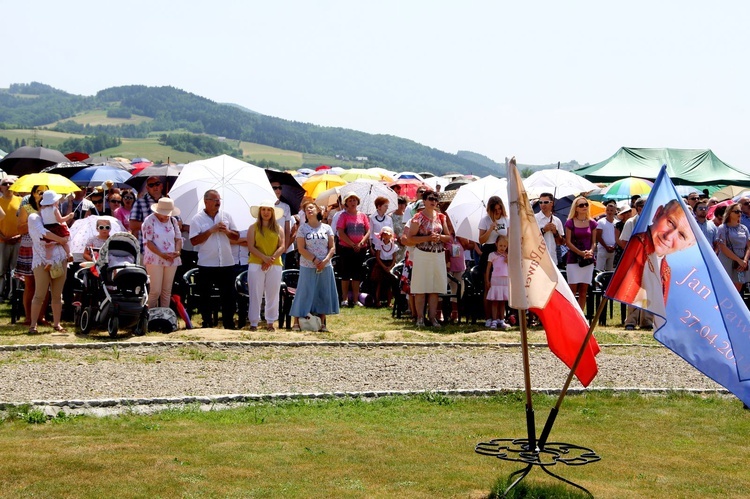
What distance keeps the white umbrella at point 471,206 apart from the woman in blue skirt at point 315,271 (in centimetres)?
246

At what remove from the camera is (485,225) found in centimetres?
1644

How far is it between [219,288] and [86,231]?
6.59 ft

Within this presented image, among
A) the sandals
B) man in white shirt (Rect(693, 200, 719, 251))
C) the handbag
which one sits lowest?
the sandals

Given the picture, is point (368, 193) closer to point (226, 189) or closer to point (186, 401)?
point (226, 189)

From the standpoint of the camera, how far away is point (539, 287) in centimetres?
688

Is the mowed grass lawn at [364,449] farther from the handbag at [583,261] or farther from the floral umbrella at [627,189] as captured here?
the floral umbrella at [627,189]

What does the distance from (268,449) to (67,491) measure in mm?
1685

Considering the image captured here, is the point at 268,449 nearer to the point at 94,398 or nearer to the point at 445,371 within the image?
the point at 94,398

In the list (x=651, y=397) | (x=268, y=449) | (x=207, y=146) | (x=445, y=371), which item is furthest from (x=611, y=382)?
(x=207, y=146)

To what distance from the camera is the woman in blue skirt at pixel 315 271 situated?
15500 mm

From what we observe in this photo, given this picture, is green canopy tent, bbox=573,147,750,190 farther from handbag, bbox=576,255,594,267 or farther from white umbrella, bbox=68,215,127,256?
white umbrella, bbox=68,215,127,256

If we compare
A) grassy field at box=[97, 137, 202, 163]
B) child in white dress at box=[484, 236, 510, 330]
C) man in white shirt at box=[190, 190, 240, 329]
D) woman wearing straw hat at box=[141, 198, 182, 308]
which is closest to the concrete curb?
child in white dress at box=[484, 236, 510, 330]

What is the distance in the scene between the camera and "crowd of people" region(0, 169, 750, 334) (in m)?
15.3

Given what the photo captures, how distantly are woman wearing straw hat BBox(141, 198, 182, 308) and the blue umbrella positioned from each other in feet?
35.0
